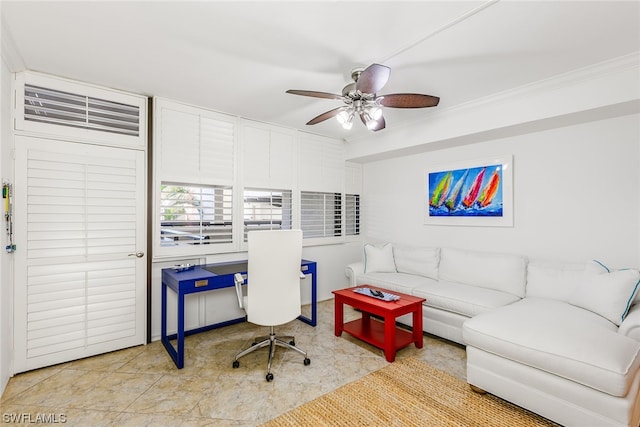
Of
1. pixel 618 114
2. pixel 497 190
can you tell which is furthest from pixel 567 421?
pixel 618 114

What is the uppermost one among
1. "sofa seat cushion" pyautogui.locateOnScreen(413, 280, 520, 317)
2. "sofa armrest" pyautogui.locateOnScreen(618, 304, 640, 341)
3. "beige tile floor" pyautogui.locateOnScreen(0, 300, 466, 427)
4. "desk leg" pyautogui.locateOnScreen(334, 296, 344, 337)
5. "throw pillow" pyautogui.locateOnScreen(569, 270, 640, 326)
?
"throw pillow" pyautogui.locateOnScreen(569, 270, 640, 326)

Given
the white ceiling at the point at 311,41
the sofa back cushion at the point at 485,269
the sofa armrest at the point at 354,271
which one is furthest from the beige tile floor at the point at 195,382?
the white ceiling at the point at 311,41

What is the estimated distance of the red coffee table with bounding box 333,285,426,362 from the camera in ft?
8.46

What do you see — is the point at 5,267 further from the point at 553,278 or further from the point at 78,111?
the point at 553,278

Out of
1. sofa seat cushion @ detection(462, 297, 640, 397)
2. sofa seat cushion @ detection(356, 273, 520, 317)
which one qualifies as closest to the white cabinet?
sofa seat cushion @ detection(356, 273, 520, 317)

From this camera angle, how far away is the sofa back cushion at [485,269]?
2982mm

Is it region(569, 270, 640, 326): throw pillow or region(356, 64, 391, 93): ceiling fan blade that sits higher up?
region(356, 64, 391, 93): ceiling fan blade

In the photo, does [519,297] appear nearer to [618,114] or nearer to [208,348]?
[618,114]

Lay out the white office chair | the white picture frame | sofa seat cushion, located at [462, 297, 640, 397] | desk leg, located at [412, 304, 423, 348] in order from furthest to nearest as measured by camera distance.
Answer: the white picture frame, desk leg, located at [412, 304, 423, 348], the white office chair, sofa seat cushion, located at [462, 297, 640, 397]

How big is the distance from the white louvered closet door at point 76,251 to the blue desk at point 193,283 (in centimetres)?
27

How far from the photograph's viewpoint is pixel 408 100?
2.27 metres

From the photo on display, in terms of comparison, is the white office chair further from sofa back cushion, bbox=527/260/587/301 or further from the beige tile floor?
sofa back cushion, bbox=527/260/587/301

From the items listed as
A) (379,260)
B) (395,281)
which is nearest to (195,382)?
(395,281)

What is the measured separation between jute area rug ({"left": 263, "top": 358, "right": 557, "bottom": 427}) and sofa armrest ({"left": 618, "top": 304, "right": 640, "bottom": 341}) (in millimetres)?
817
